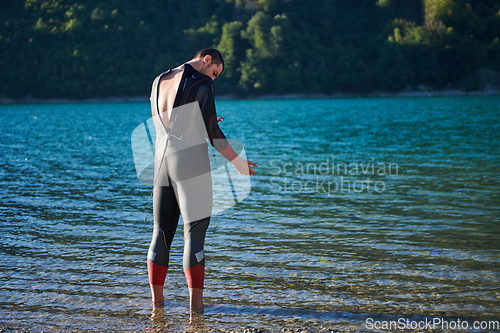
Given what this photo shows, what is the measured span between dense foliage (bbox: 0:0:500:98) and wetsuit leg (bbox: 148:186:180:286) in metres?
133

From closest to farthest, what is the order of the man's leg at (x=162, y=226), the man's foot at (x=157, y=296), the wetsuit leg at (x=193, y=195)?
1. the wetsuit leg at (x=193, y=195)
2. the man's leg at (x=162, y=226)
3. the man's foot at (x=157, y=296)

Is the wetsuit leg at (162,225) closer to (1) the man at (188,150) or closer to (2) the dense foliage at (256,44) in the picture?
(1) the man at (188,150)

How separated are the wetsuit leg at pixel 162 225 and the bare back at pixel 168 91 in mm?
736

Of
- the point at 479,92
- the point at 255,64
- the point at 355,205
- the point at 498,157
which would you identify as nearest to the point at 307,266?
the point at 355,205

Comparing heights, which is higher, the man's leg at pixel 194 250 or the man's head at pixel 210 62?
the man's head at pixel 210 62

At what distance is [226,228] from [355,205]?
354 centimetres

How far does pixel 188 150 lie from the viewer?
511 cm

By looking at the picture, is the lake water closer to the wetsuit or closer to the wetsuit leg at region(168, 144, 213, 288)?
the wetsuit leg at region(168, 144, 213, 288)

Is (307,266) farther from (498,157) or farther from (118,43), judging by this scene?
(118,43)

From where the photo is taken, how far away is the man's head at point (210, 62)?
5.14 metres

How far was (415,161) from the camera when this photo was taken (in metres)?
20.0

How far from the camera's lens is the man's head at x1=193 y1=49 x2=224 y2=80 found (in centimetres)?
514

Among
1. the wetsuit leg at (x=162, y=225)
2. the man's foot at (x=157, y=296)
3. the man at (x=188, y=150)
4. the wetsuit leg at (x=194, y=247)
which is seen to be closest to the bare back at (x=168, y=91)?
the man at (x=188, y=150)

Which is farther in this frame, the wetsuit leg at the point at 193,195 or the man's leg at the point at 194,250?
the man's leg at the point at 194,250
